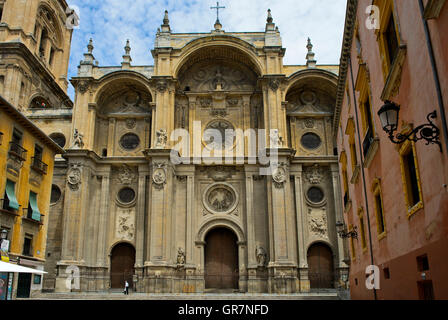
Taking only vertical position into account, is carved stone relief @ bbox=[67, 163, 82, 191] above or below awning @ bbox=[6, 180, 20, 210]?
above

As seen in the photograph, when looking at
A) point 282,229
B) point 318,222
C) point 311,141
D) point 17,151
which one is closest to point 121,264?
point 282,229

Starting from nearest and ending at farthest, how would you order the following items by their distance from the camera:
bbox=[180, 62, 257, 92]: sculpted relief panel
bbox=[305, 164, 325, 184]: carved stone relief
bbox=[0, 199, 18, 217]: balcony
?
bbox=[0, 199, 18, 217]: balcony
bbox=[305, 164, 325, 184]: carved stone relief
bbox=[180, 62, 257, 92]: sculpted relief panel

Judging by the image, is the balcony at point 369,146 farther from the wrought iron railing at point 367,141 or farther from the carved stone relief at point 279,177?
the carved stone relief at point 279,177

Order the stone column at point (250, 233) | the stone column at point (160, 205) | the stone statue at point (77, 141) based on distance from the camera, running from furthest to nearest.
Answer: the stone statue at point (77, 141)
the stone column at point (250, 233)
the stone column at point (160, 205)

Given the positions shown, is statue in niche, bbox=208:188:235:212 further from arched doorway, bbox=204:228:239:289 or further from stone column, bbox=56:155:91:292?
stone column, bbox=56:155:91:292

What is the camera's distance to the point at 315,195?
1228 inches

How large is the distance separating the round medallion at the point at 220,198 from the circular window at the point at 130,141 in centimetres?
680

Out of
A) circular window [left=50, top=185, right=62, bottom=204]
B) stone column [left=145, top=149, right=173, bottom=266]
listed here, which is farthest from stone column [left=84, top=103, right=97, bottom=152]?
stone column [left=145, top=149, right=173, bottom=266]

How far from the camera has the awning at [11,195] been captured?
793 inches

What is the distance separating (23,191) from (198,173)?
1297cm

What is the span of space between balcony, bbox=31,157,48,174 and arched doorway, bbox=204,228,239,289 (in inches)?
485

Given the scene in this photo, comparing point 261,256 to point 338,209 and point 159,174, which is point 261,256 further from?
point 159,174

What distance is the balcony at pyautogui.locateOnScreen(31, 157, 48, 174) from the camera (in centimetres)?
2283

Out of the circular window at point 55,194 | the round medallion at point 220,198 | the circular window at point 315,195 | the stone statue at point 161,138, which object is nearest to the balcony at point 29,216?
the circular window at point 55,194
